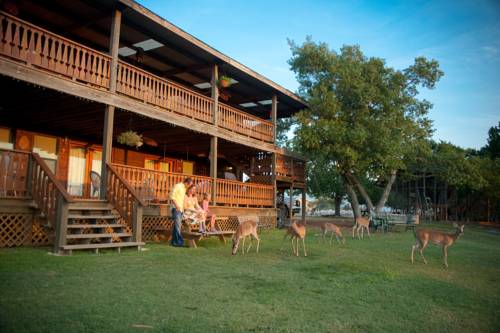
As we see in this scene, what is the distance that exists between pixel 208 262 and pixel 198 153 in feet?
42.1

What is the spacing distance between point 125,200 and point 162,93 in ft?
14.8

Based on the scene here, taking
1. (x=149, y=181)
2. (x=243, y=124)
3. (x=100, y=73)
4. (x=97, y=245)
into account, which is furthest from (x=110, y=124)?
(x=243, y=124)

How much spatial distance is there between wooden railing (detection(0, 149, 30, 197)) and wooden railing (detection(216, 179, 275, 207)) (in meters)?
7.28

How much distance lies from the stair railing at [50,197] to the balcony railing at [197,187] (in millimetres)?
2014

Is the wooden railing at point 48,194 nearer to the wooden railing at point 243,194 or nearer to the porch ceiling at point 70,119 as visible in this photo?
the porch ceiling at point 70,119

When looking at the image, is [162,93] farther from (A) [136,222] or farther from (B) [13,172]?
(B) [13,172]

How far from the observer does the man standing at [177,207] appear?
10.2 m

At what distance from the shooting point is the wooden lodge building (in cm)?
907

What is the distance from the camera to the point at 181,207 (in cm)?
1031

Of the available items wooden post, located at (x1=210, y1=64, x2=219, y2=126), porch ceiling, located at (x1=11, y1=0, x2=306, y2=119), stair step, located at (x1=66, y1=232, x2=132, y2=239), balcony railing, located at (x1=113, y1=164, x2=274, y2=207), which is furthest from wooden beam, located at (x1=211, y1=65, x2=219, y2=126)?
stair step, located at (x1=66, y1=232, x2=132, y2=239)

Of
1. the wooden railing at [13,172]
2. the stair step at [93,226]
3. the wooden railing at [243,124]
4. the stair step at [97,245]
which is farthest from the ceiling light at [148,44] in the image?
the stair step at [97,245]

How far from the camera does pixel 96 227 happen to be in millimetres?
9102

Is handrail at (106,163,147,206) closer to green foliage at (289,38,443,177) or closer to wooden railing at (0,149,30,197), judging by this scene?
wooden railing at (0,149,30,197)

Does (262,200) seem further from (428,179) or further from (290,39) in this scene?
(428,179)
